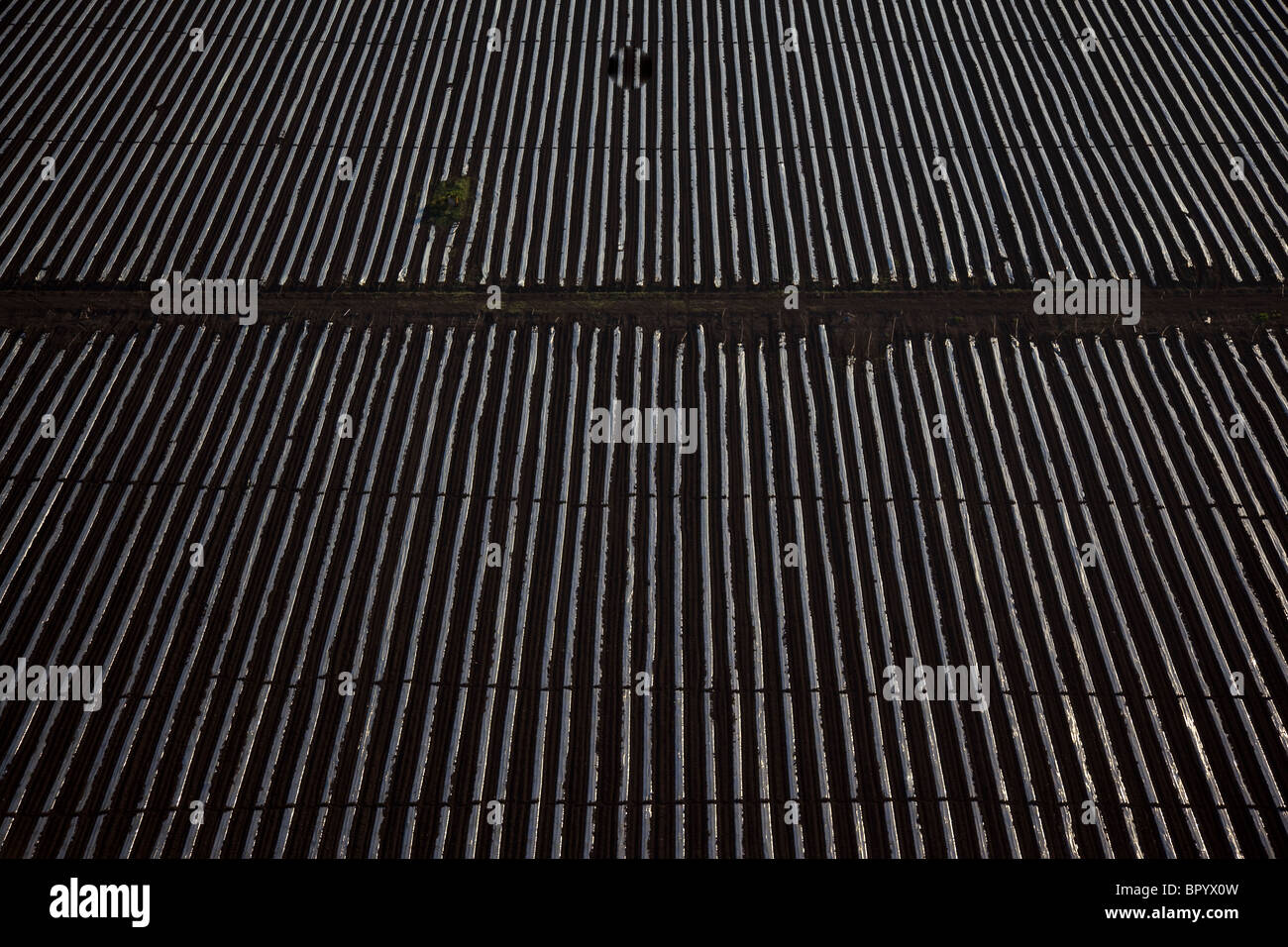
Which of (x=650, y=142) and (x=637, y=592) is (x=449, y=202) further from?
(x=637, y=592)

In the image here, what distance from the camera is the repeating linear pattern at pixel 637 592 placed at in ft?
31.9

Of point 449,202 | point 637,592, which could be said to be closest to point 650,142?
point 449,202

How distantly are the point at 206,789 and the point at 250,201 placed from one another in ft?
36.2

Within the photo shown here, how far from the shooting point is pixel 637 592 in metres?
11.4

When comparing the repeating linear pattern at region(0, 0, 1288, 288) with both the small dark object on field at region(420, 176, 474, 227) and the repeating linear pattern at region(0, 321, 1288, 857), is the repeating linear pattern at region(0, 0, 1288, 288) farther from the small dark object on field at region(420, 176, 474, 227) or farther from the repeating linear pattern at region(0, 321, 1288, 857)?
the repeating linear pattern at region(0, 321, 1288, 857)

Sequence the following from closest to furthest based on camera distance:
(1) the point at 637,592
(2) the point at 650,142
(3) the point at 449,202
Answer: (1) the point at 637,592
(3) the point at 449,202
(2) the point at 650,142

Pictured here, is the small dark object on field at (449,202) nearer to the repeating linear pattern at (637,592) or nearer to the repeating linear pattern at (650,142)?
the repeating linear pattern at (650,142)

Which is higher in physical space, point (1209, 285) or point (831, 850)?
point (1209, 285)

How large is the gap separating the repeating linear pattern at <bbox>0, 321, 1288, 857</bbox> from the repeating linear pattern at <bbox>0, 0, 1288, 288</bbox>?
2055mm

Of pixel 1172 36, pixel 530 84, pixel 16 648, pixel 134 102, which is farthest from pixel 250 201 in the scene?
pixel 1172 36

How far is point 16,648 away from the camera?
35.2 feet

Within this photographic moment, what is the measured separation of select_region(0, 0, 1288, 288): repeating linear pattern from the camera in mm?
15234

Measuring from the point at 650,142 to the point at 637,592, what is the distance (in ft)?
34.0
